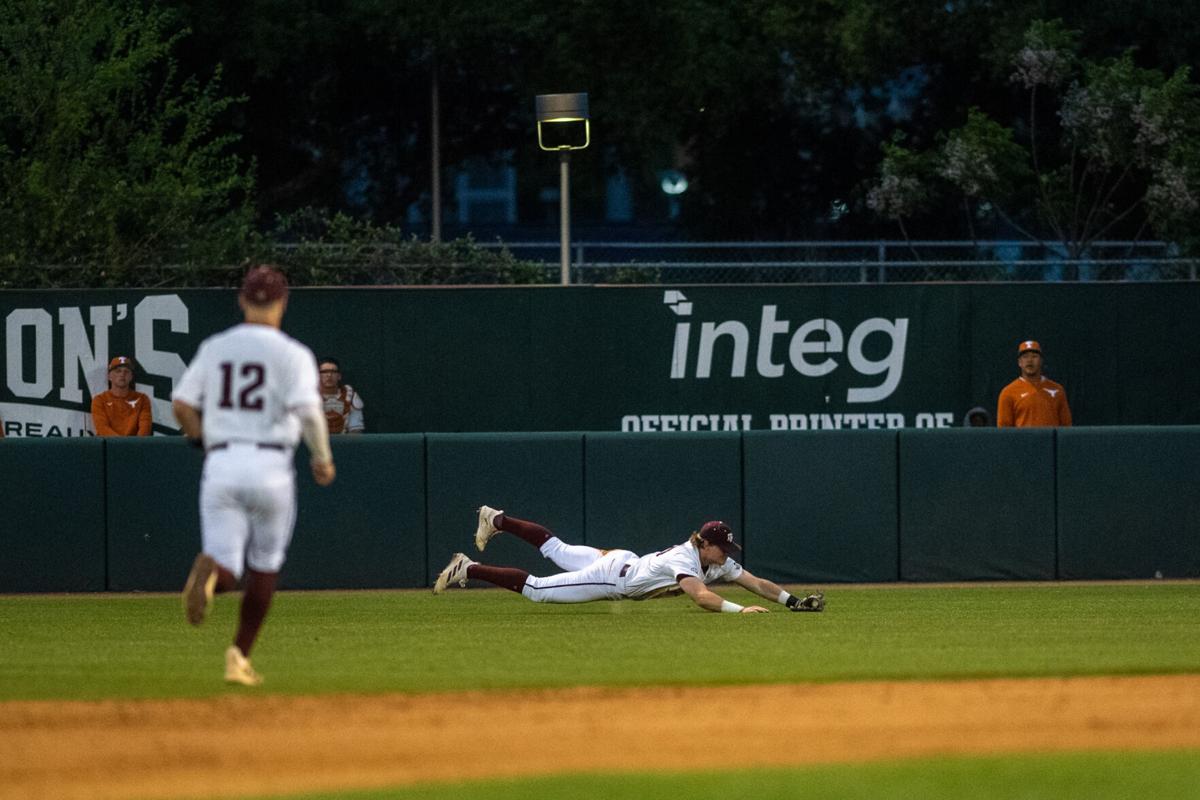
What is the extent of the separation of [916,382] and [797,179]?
1277 cm

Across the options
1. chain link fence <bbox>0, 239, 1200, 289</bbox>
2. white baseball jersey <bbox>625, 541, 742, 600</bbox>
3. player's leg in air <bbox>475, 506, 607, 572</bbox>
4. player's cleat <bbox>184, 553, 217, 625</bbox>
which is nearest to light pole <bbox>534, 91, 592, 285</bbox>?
chain link fence <bbox>0, 239, 1200, 289</bbox>

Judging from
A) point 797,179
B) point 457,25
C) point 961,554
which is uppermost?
point 457,25

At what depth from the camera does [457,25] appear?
26.9 m

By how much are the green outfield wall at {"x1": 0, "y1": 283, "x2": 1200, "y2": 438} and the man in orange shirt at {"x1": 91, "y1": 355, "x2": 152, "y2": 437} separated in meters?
0.68

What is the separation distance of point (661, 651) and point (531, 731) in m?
3.19

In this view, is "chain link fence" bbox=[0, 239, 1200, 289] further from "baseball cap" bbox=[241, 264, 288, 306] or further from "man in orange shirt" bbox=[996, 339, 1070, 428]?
"baseball cap" bbox=[241, 264, 288, 306]

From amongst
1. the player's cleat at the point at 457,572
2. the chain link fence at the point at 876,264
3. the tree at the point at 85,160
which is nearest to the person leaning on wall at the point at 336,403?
the player's cleat at the point at 457,572

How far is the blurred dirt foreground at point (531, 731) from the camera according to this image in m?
6.50

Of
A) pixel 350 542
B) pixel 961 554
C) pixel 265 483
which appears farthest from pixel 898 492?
pixel 265 483

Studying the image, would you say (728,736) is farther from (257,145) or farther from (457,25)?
(257,145)

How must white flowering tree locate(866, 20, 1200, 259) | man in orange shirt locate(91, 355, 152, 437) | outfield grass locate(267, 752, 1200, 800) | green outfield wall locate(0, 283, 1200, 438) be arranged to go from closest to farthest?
outfield grass locate(267, 752, 1200, 800)
man in orange shirt locate(91, 355, 152, 437)
green outfield wall locate(0, 283, 1200, 438)
white flowering tree locate(866, 20, 1200, 259)

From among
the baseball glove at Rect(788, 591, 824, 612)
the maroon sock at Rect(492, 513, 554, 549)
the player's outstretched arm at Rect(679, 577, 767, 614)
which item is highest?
the maroon sock at Rect(492, 513, 554, 549)

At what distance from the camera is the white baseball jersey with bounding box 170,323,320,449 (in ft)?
27.0

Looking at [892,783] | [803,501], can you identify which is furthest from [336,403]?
[892,783]
